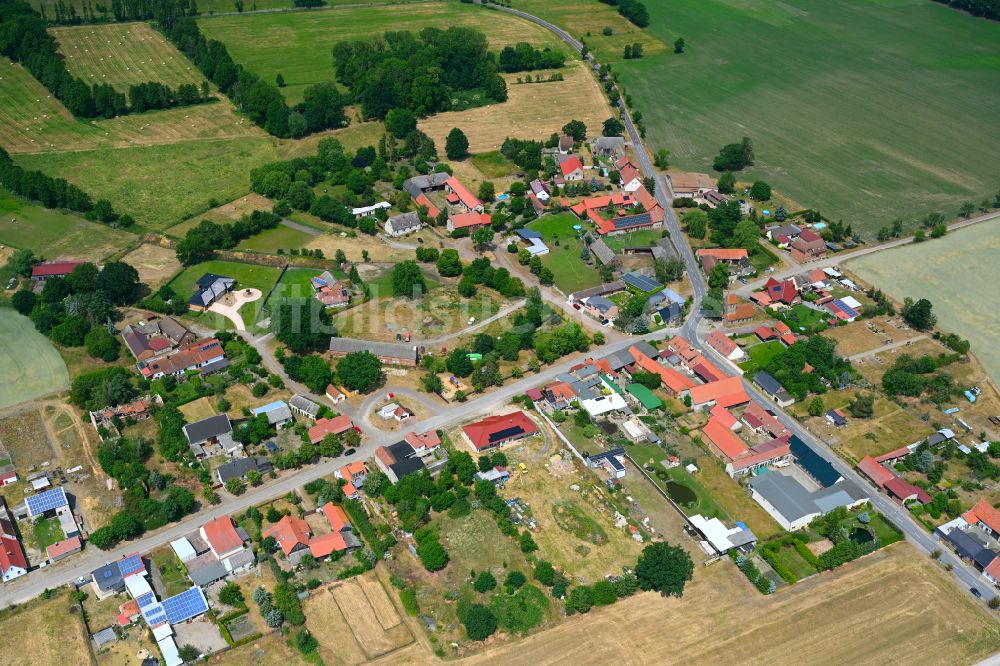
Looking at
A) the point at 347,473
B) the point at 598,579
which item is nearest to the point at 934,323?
the point at 598,579

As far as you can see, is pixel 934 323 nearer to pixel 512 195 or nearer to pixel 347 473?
pixel 512 195

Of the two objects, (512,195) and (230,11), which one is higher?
(230,11)

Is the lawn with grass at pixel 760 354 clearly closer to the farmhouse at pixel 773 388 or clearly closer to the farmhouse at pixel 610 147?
the farmhouse at pixel 773 388

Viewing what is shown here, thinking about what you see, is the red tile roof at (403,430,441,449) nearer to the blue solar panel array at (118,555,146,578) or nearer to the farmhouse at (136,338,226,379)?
the blue solar panel array at (118,555,146,578)

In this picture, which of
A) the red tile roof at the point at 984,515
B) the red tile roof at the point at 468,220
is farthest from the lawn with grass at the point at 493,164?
the red tile roof at the point at 984,515

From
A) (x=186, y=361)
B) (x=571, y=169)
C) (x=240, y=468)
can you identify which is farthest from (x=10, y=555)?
(x=571, y=169)

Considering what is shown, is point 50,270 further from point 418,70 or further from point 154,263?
point 418,70

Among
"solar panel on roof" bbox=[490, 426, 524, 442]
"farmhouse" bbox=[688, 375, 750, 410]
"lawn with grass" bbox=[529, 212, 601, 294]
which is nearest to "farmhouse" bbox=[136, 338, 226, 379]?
"solar panel on roof" bbox=[490, 426, 524, 442]
